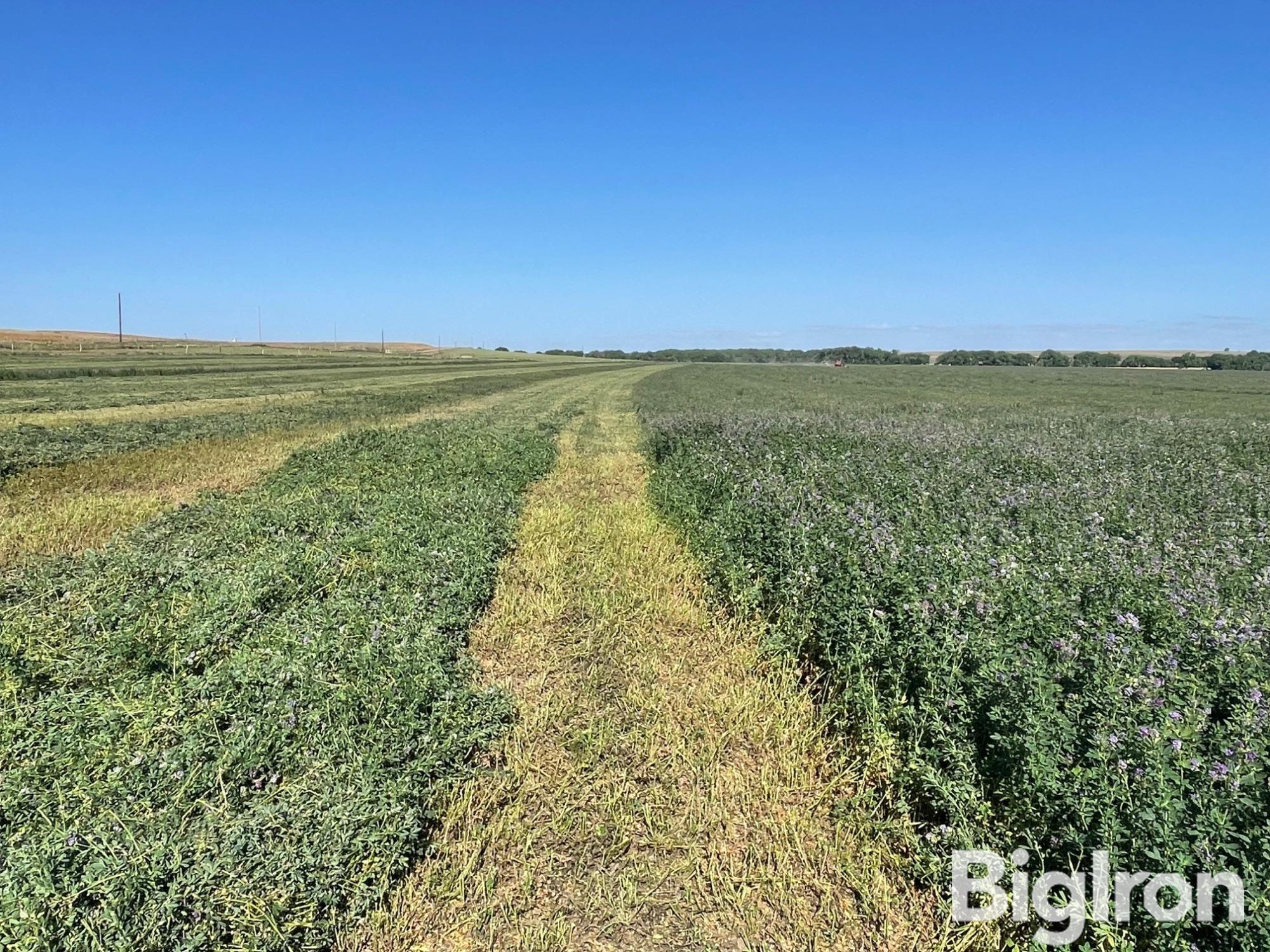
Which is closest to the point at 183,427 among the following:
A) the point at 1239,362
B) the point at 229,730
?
the point at 229,730

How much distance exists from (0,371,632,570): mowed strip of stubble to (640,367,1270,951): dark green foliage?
8079 millimetres

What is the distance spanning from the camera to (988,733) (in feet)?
11.4

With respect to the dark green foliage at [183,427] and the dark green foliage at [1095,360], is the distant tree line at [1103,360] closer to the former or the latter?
the dark green foliage at [1095,360]

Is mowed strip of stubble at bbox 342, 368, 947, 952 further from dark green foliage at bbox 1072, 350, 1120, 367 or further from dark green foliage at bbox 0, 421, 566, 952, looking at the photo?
dark green foliage at bbox 1072, 350, 1120, 367

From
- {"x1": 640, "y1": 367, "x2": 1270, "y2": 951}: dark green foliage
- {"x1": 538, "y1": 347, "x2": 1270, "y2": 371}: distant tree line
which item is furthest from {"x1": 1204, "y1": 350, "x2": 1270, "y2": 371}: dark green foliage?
{"x1": 640, "y1": 367, "x2": 1270, "y2": 951}: dark green foliage

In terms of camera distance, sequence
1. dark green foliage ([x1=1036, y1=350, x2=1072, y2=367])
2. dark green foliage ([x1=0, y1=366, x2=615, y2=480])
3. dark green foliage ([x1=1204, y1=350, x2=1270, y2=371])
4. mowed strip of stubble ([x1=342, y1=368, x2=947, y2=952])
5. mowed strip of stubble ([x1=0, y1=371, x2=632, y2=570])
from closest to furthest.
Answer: mowed strip of stubble ([x1=342, y1=368, x2=947, y2=952]) → mowed strip of stubble ([x1=0, y1=371, x2=632, y2=570]) → dark green foliage ([x1=0, y1=366, x2=615, y2=480]) → dark green foliage ([x1=1204, y1=350, x2=1270, y2=371]) → dark green foliage ([x1=1036, y1=350, x2=1072, y2=367])

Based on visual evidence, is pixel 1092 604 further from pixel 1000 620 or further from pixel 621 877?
pixel 621 877

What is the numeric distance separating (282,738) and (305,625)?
154 cm

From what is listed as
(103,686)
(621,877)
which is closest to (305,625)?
A: (103,686)

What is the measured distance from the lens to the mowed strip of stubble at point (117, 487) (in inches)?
303

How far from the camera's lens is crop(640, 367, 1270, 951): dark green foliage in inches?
104

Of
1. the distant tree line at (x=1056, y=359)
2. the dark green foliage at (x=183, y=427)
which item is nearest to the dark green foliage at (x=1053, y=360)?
the distant tree line at (x=1056, y=359)

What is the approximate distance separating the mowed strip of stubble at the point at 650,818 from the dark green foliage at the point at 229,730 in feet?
1.09

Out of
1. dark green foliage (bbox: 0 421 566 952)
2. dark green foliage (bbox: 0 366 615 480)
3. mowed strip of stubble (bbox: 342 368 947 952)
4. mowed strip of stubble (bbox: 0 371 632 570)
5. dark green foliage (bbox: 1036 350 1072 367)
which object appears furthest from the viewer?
dark green foliage (bbox: 1036 350 1072 367)
